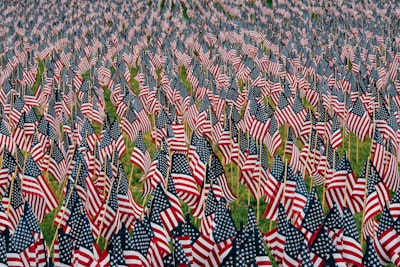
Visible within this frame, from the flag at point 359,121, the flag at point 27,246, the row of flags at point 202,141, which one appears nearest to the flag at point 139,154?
the row of flags at point 202,141

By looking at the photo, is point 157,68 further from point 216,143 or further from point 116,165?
point 116,165

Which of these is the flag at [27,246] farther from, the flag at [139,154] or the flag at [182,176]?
the flag at [139,154]

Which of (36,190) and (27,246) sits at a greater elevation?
(27,246)

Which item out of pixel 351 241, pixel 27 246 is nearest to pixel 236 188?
pixel 351 241

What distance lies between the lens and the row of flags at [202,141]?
8.81 meters

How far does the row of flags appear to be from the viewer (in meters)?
8.81

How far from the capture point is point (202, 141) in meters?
12.6

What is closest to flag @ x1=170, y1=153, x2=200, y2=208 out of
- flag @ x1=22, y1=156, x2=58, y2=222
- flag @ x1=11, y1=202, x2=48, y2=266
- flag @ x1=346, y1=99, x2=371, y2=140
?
flag @ x1=22, y1=156, x2=58, y2=222

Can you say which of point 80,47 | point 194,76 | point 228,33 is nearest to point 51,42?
point 80,47

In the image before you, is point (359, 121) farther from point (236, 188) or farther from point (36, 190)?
point (36, 190)

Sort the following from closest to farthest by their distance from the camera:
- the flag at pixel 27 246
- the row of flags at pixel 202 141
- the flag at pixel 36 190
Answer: the flag at pixel 27 246
the row of flags at pixel 202 141
the flag at pixel 36 190

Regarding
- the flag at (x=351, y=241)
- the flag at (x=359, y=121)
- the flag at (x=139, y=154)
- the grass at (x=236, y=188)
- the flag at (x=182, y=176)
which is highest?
the flag at (x=351, y=241)

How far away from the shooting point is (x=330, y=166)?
12531mm

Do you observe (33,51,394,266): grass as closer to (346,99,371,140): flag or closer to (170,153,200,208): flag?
(346,99,371,140): flag
